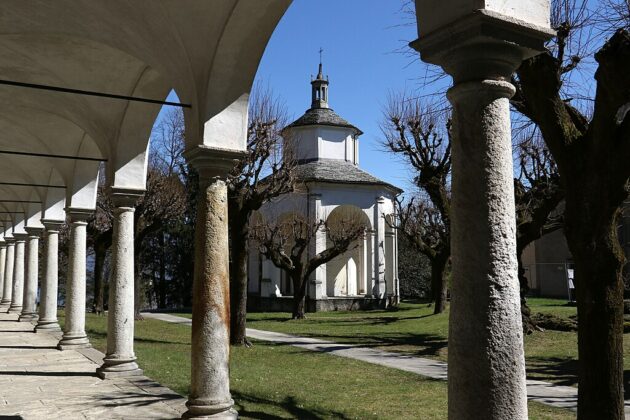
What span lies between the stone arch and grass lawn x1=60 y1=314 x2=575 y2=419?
18.6 meters

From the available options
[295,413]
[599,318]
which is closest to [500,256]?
[599,318]

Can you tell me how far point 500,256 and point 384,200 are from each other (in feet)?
103

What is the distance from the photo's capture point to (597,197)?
19.9 feet

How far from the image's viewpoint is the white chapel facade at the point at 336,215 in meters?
31.6

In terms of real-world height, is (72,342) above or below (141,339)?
above

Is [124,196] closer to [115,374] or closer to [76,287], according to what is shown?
[115,374]

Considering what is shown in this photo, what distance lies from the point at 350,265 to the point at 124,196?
25844 millimetres

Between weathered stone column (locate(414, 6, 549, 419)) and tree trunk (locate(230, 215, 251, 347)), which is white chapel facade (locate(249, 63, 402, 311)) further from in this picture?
weathered stone column (locate(414, 6, 549, 419))

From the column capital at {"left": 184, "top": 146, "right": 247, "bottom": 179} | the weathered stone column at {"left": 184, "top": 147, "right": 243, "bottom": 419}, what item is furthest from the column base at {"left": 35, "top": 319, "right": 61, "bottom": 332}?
the column capital at {"left": 184, "top": 146, "right": 247, "bottom": 179}

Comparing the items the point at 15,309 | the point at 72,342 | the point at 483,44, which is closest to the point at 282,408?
the point at 483,44

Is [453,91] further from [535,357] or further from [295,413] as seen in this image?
[535,357]

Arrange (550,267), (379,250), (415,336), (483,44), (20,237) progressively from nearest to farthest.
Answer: (483,44), (415,336), (20,237), (379,250), (550,267)

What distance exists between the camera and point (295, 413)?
7570 mm

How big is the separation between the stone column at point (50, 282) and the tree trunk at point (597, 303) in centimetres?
1269
